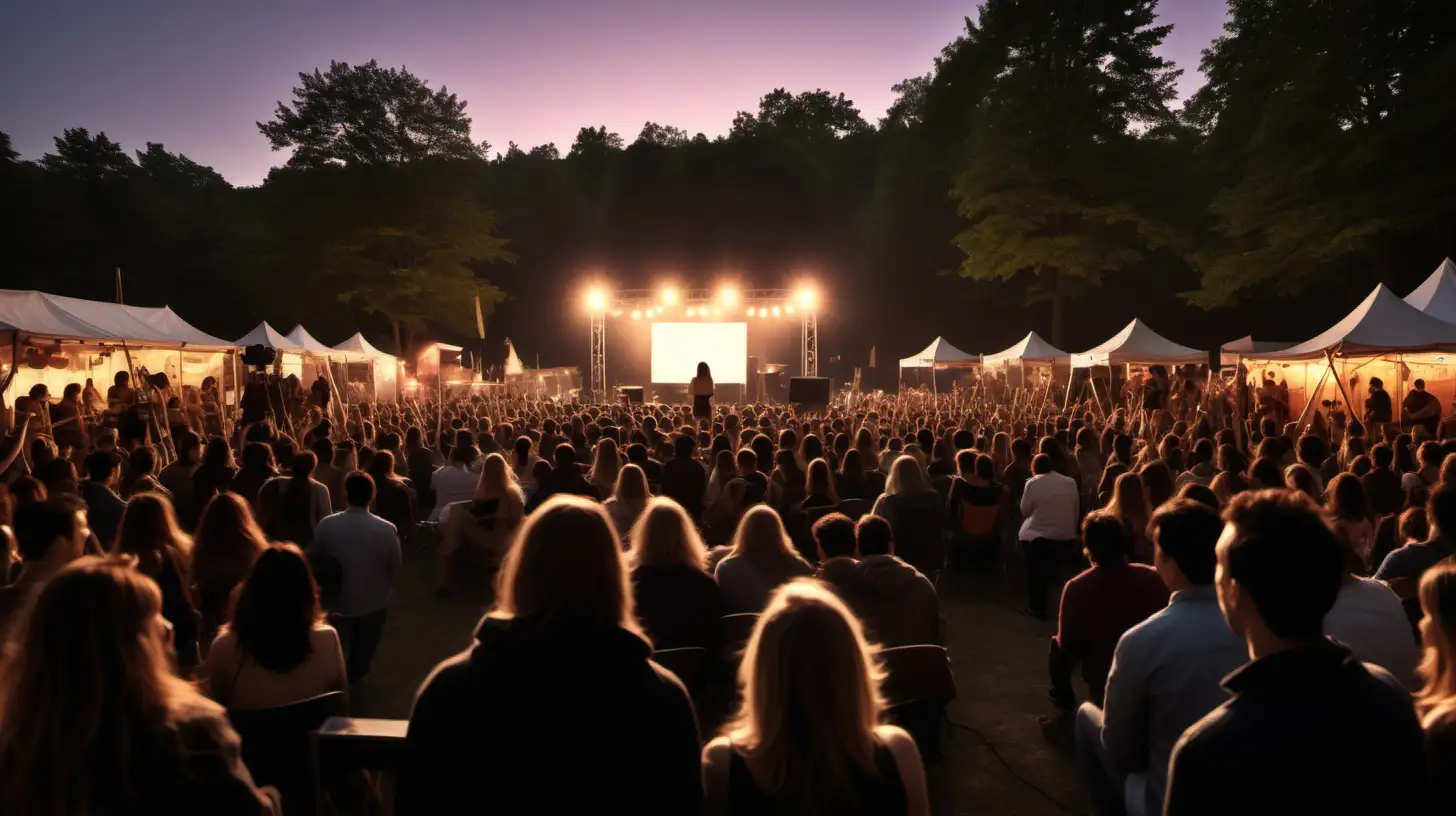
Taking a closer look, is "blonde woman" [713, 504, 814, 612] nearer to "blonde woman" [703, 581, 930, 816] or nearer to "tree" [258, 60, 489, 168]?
"blonde woman" [703, 581, 930, 816]

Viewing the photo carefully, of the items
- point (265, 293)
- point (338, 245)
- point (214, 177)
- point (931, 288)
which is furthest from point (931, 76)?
point (214, 177)

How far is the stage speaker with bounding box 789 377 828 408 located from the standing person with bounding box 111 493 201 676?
15957 millimetres

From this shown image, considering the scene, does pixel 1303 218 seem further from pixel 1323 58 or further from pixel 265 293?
pixel 265 293

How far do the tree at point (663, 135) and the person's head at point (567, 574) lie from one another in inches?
1882

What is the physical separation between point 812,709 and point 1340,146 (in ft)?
84.1

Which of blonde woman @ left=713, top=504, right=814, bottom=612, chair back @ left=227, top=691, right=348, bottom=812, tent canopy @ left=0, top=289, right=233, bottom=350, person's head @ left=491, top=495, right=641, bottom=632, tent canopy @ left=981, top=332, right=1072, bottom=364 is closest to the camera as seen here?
person's head @ left=491, top=495, right=641, bottom=632

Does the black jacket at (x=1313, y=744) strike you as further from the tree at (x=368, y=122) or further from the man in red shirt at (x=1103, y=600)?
the tree at (x=368, y=122)

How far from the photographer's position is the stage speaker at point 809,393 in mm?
19625

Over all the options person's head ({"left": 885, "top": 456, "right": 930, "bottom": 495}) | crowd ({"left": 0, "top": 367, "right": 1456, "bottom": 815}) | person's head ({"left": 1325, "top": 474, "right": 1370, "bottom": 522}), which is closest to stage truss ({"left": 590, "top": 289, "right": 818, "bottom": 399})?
person's head ({"left": 885, "top": 456, "right": 930, "bottom": 495})

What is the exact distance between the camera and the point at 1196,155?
33875mm

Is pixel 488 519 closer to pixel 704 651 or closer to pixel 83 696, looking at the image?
pixel 704 651

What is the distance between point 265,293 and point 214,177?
2012 centimetres

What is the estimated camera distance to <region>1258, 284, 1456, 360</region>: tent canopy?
36.9ft

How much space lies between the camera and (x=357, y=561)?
4957 mm
